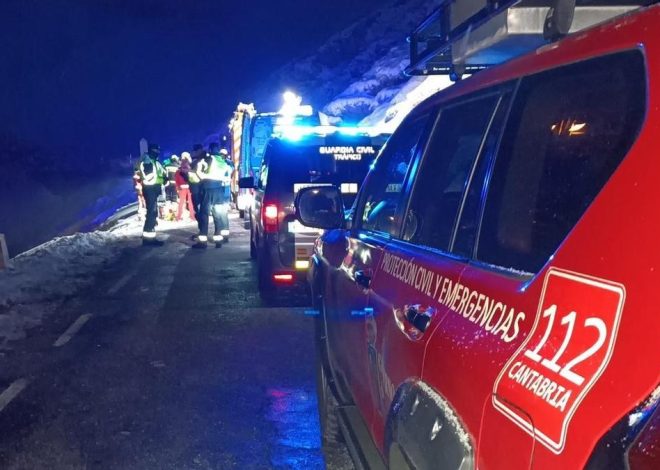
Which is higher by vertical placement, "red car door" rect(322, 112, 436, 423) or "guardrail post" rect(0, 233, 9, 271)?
"red car door" rect(322, 112, 436, 423)

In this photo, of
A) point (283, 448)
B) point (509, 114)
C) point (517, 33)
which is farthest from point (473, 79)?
point (283, 448)

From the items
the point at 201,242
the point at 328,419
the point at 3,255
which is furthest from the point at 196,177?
the point at 328,419

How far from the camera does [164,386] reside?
517 centimetres

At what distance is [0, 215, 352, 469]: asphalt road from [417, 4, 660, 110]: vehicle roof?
279 centimetres

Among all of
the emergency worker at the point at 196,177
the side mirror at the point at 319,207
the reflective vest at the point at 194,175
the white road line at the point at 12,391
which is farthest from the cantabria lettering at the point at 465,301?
the reflective vest at the point at 194,175

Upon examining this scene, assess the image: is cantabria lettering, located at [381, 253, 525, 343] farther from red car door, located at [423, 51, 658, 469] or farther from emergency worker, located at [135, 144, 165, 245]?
emergency worker, located at [135, 144, 165, 245]

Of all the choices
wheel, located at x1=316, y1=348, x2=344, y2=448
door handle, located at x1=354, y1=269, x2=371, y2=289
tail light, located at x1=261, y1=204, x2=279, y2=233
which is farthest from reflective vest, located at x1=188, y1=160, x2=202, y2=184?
door handle, located at x1=354, y1=269, x2=371, y2=289

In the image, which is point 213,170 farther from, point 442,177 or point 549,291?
point 549,291

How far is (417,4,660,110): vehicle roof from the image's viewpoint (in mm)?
1371

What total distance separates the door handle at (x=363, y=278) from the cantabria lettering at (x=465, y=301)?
405 millimetres

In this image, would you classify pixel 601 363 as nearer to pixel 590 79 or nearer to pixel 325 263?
pixel 590 79

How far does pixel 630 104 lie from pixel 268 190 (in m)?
6.23

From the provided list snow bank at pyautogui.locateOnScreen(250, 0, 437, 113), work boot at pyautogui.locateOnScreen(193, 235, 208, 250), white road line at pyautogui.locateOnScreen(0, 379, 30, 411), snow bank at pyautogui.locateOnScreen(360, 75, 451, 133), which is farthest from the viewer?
snow bank at pyautogui.locateOnScreen(250, 0, 437, 113)

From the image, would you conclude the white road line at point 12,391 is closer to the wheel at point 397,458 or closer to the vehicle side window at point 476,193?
the wheel at point 397,458
